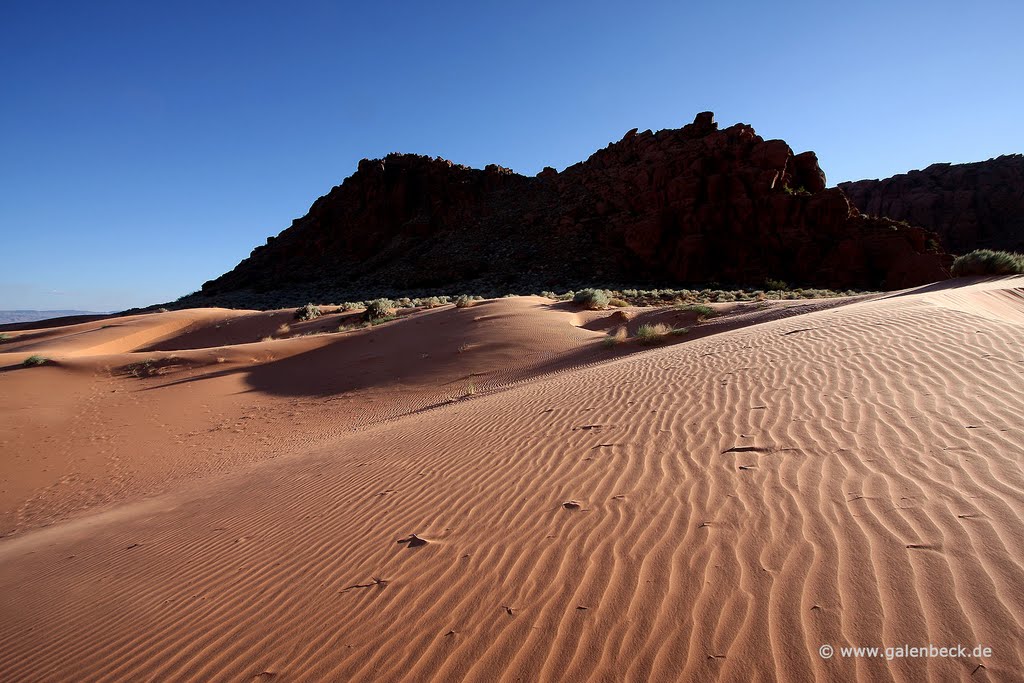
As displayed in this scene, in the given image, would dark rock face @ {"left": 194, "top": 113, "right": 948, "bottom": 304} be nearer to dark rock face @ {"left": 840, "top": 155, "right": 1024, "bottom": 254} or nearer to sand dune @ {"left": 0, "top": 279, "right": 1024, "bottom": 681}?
dark rock face @ {"left": 840, "top": 155, "right": 1024, "bottom": 254}

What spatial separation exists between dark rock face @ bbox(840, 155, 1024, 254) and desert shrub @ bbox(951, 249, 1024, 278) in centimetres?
4697

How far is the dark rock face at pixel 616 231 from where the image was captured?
113 feet

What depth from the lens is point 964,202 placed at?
5419 cm

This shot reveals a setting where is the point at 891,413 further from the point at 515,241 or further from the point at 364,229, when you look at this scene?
the point at 364,229

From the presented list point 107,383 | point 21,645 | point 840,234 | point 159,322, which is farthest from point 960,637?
point 840,234

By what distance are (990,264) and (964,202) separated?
5703 centimetres

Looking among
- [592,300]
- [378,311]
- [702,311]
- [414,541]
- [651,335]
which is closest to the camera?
[414,541]

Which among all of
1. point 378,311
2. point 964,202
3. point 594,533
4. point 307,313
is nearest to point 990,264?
point 594,533

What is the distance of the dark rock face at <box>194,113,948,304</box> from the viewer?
34.6 metres

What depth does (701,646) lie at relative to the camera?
2.13m

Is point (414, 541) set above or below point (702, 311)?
below

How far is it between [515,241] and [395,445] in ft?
144

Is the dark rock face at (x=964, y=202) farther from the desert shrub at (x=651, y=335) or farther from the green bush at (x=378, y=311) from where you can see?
the green bush at (x=378, y=311)

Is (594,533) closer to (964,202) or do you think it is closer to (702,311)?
(702,311)
